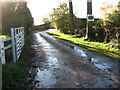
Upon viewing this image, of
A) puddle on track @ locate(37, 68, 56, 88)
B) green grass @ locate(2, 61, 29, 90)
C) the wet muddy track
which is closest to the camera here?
green grass @ locate(2, 61, 29, 90)

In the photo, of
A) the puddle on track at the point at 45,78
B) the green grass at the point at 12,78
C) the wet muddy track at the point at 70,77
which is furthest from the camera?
the puddle on track at the point at 45,78

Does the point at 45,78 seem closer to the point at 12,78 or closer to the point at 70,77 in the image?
the point at 70,77

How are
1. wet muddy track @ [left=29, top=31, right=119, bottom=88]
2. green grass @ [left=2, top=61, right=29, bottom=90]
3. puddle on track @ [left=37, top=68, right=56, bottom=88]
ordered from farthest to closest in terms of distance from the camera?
puddle on track @ [left=37, top=68, right=56, bottom=88], wet muddy track @ [left=29, top=31, right=119, bottom=88], green grass @ [left=2, top=61, right=29, bottom=90]

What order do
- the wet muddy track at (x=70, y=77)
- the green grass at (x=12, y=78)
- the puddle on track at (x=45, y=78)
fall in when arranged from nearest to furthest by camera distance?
the green grass at (x=12, y=78)
the wet muddy track at (x=70, y=77)
the puddle on track at (x=45, y=78)

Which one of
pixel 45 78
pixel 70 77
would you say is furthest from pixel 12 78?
pixel 70 77

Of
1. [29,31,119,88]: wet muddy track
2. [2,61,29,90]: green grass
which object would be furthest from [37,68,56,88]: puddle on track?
[2,61,29,90]: green grass

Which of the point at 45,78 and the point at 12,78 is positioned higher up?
the point at 12,78

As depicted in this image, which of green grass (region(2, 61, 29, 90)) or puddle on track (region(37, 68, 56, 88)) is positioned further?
puddle on track (region(37, 68, 56, 88))

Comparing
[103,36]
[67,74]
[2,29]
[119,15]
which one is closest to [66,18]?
[103,36]

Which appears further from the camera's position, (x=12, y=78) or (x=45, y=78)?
(x=45, y=78)

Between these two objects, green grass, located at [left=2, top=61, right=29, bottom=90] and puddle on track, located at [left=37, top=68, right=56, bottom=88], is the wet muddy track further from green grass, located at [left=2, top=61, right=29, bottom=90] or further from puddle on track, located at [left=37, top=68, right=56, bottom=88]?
green grass, located at [left=2, top=61, right=29, bottom=90]

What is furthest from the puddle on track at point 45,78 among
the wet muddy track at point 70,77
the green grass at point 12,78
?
the green grass at point 12,78

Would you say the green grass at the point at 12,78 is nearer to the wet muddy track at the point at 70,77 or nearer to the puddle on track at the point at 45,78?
the wet muddy track at the point at 70,77

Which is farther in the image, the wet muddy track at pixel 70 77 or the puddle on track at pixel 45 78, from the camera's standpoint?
the puddle on track at pixel 45 78
